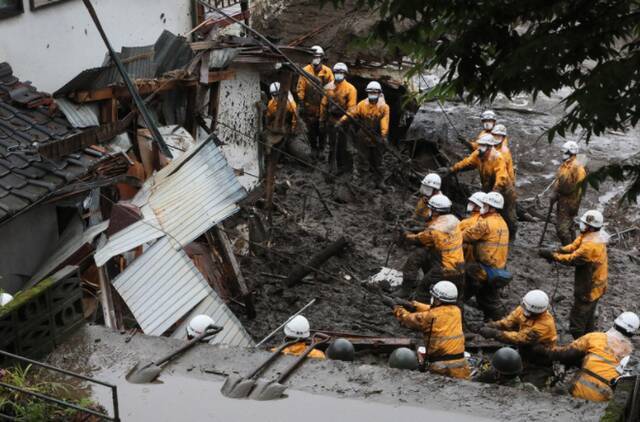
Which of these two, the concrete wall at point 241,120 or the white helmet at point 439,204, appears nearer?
the white helmet at point 439,204

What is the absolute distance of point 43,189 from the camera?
9.41 m

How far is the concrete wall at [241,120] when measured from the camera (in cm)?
1519

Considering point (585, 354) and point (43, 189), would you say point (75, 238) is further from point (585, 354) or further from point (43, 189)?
point (585, 354)

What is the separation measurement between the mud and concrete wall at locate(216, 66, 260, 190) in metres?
7.48

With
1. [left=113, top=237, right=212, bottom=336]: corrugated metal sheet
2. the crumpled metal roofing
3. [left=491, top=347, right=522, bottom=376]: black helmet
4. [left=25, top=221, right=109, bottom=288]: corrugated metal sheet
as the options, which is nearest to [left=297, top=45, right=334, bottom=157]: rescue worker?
the crumpled metal roofing

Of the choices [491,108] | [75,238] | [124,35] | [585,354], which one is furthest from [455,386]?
[491,108]

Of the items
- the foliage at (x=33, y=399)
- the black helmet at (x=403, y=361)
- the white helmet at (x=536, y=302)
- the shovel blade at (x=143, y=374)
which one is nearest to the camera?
the foliage at (x=33, y=399)

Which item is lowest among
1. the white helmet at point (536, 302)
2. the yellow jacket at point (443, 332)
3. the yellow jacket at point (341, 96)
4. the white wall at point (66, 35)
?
the yellow jacket at point (443, 332)

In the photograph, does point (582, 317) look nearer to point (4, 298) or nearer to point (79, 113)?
point (79, 113)

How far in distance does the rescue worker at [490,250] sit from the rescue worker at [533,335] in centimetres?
199

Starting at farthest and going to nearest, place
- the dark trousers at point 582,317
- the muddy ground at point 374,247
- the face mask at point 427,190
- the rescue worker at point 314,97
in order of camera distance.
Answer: the rescue worker at point 314,97 < the face mask at point 427,190 < the muddy ground at point 374,247 < the dark trousers at point 582,317

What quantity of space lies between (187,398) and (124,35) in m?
7.28

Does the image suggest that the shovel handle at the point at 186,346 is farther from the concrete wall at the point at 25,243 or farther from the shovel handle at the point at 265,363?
the concrete wall at the point at 25,243

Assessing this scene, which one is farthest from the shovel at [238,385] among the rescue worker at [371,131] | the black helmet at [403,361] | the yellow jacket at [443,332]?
the rescue worker at [371,131]
